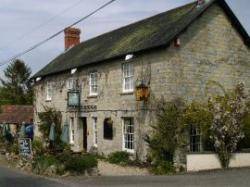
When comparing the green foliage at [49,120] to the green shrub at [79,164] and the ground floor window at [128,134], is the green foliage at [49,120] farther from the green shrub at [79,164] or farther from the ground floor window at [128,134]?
the green shrub at [79,164]

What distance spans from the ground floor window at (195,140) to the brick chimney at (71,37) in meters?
19.0

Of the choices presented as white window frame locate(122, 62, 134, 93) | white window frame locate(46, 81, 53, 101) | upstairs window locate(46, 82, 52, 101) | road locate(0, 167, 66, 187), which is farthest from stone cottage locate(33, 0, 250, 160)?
road locate(0, 167, 66, 187)

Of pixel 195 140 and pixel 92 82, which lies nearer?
pixel 195 140

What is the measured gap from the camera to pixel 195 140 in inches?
850

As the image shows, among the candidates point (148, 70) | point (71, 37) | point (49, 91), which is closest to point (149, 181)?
point (148, 70)

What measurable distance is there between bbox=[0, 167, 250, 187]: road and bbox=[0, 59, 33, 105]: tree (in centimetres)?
5219

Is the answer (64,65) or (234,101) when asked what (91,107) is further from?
(234,101)

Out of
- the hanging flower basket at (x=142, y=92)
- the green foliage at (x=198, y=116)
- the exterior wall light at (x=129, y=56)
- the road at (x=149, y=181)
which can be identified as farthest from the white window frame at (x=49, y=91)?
the road at (x=149, y=181)

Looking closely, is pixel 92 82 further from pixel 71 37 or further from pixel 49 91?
pixel 71 37

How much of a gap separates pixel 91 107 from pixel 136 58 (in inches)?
199

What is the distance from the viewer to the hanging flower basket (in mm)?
21716

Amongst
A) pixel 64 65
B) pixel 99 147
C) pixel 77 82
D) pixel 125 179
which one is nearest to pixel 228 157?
pixel 125 179

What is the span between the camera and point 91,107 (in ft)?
Answer: 88.2

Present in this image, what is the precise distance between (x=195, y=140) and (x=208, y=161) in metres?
1.67
